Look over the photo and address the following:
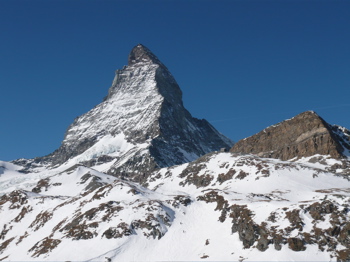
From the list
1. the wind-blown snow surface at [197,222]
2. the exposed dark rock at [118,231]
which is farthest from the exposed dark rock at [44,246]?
the exposed dark rock at [118,231]

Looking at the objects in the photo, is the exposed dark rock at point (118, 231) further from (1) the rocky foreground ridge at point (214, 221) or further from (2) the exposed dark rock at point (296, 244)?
(2) the exposed dark rock at point (296, 244)

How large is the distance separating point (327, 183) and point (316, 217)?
55.2 metres

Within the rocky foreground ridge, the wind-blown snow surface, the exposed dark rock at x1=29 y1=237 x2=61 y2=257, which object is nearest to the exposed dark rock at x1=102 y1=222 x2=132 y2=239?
the wind-blown snow surface

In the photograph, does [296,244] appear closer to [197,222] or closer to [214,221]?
[214,221]

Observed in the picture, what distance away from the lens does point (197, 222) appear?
124m

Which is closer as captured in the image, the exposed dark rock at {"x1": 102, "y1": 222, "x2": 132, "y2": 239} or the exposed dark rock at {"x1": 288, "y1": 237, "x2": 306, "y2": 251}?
the exposed dark rock at {"x1": 288, "y1": 237, "x2": 306, "y2": 251}

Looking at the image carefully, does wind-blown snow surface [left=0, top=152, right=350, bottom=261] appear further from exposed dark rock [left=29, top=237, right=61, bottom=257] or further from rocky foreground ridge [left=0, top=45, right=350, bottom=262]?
exposed dark rock [left=29, top=237, right=61, bottom=257]

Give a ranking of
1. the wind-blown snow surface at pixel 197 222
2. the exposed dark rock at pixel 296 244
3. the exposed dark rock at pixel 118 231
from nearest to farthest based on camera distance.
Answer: the exposed dark rock at pixel 296 244
the wind-blown snow surface at pixel 197 222
the exposed dark rock at pixel 118 231

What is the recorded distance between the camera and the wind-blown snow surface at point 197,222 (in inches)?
3829

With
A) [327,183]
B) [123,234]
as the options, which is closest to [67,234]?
[123,234]

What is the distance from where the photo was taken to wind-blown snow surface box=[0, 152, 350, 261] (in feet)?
319

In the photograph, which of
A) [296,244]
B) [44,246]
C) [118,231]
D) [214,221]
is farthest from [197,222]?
[44,246]

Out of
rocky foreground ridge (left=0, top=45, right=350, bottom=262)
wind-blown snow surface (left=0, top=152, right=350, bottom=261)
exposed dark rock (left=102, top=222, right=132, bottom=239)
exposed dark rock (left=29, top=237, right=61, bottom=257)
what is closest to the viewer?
rocky foreground ridge (left=0, top=45, right=350, bottom=262)

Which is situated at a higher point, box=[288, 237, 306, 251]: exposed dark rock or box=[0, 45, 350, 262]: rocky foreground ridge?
box=[0, 45, 350, 262]: rocky foreground ridge
